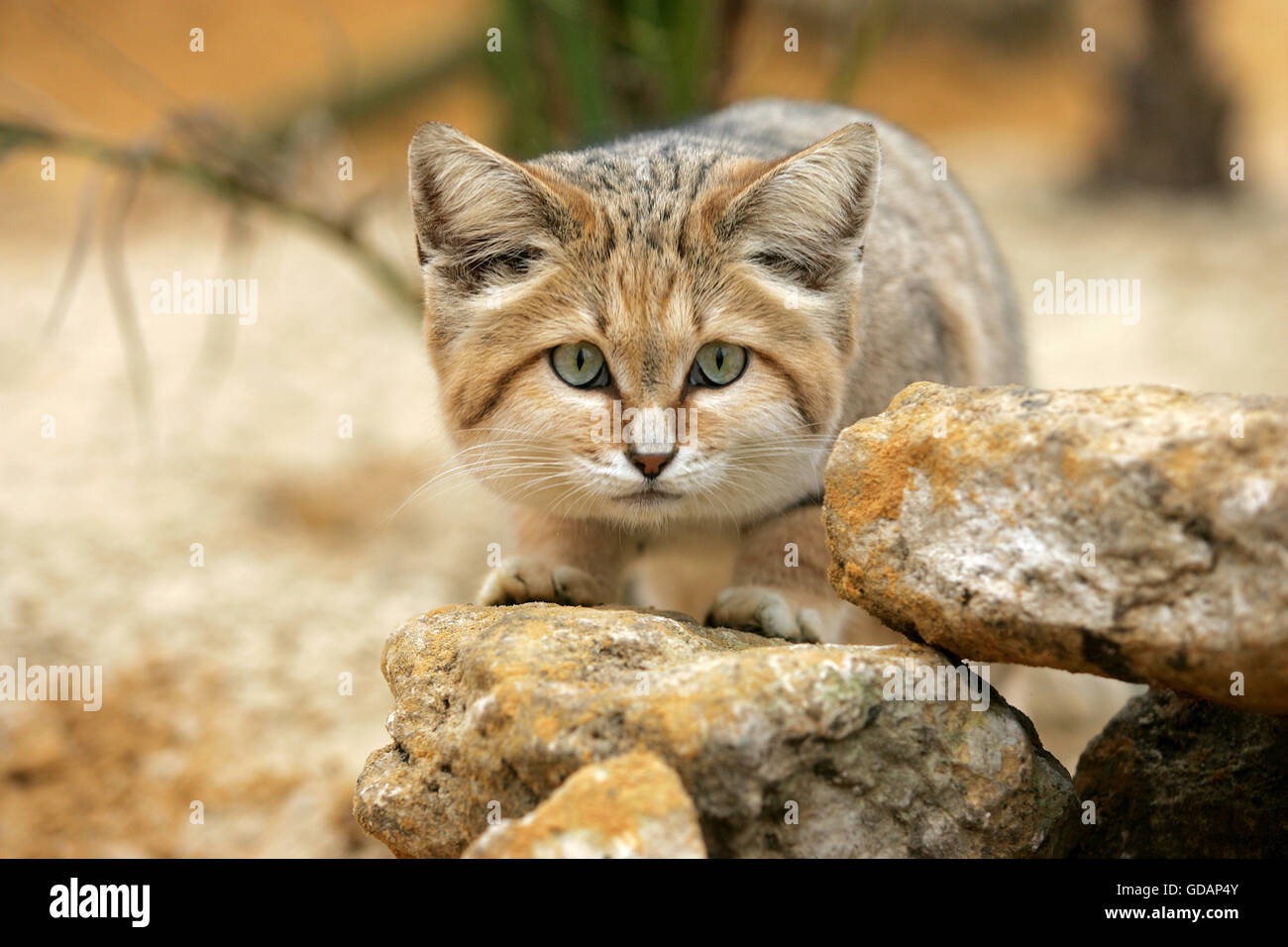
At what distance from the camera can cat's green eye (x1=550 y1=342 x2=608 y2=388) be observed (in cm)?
263

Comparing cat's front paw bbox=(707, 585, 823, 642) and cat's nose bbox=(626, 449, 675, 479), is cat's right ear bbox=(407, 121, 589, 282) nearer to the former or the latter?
cat's nose bbox=(626, 449, 675, 479)

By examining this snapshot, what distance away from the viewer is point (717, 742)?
183 cm

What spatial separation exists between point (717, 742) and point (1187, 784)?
1.12m

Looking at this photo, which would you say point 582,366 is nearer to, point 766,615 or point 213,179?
point 766,615

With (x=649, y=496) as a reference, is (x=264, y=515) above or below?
below

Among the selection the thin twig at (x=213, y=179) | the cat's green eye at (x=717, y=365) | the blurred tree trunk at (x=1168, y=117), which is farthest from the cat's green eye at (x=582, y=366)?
the blurred tree trunk at (x=1168, y=117)

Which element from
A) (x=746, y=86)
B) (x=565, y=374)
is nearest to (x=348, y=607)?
(x=565, y=374)

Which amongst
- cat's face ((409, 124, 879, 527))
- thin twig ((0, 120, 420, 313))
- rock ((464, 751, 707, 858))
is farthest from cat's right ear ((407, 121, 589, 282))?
thin twig ((0, 120, 420, 313))

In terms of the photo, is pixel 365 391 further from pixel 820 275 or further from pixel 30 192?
pixel 30 192

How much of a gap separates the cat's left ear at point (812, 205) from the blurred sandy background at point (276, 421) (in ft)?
3.38

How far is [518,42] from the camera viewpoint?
6.09 meters

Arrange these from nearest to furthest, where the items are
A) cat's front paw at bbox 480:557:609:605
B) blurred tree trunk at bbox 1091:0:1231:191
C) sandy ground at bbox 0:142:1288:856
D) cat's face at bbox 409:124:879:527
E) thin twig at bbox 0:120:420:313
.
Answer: cat's face at bbox 409:124:879:527 → cat's front paw at bbox 480:557:609:605 → sandy ground at bbox 0:142:1288:856 → thin twig at bbox 0:120:420:313 → blurred tree trunk at bbox 1091:0:1231:191

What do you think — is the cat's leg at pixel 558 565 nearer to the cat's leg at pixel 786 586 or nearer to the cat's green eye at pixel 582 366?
the cat's leg at pixel 786 586

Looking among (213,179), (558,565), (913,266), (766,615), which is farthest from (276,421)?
(766,615)
